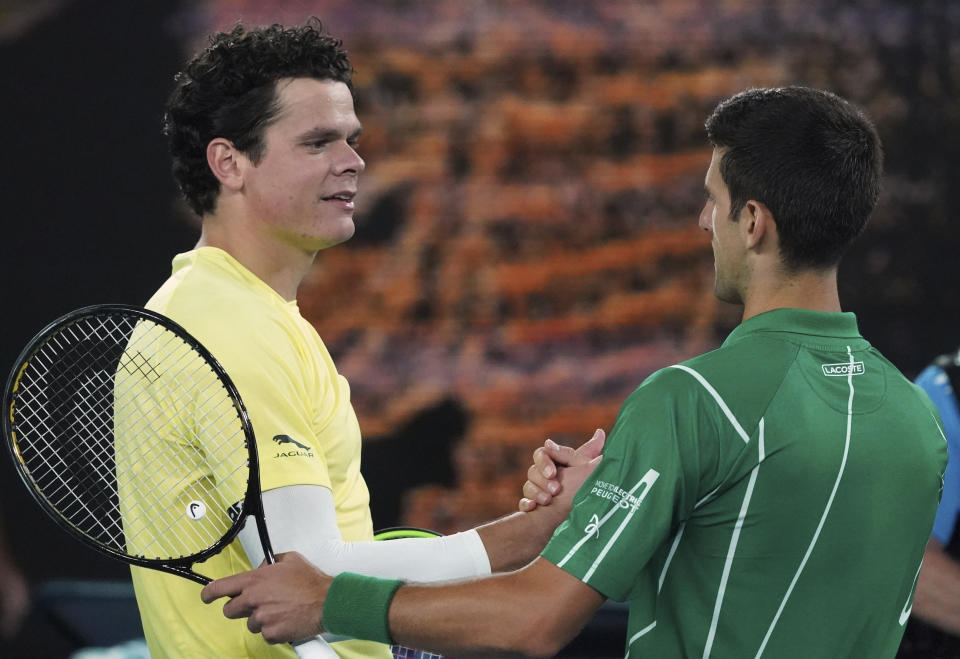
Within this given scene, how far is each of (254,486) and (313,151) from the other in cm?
70

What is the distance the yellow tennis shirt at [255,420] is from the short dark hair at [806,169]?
75cm

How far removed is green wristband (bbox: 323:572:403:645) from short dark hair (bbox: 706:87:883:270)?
734 millimetres

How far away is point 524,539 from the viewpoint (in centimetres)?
204

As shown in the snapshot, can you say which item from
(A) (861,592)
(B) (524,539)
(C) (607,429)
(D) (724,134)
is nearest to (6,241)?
(C) (607,429)

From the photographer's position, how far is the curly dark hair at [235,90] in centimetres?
223

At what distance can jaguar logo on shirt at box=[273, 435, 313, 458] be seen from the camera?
187 centimetres

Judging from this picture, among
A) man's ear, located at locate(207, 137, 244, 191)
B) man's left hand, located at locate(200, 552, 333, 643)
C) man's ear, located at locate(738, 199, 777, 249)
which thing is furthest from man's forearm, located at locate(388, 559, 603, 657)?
man's ear, located at locate(207, 137, 244, 191)

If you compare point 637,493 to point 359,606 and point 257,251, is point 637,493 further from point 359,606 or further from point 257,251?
point 257,251

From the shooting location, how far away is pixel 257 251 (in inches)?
86.6

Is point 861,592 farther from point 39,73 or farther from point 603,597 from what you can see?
point 39,73

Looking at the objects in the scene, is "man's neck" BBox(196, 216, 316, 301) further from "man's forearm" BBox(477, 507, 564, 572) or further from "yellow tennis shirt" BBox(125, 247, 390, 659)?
"man's forearm" BBox(477, 507, 564, 572)

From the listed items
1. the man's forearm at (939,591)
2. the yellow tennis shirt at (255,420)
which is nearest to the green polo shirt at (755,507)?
the yellow tennis shirt at (255,420)

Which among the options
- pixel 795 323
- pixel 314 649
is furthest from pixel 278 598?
pixel 795 323

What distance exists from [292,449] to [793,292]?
2.57ft
